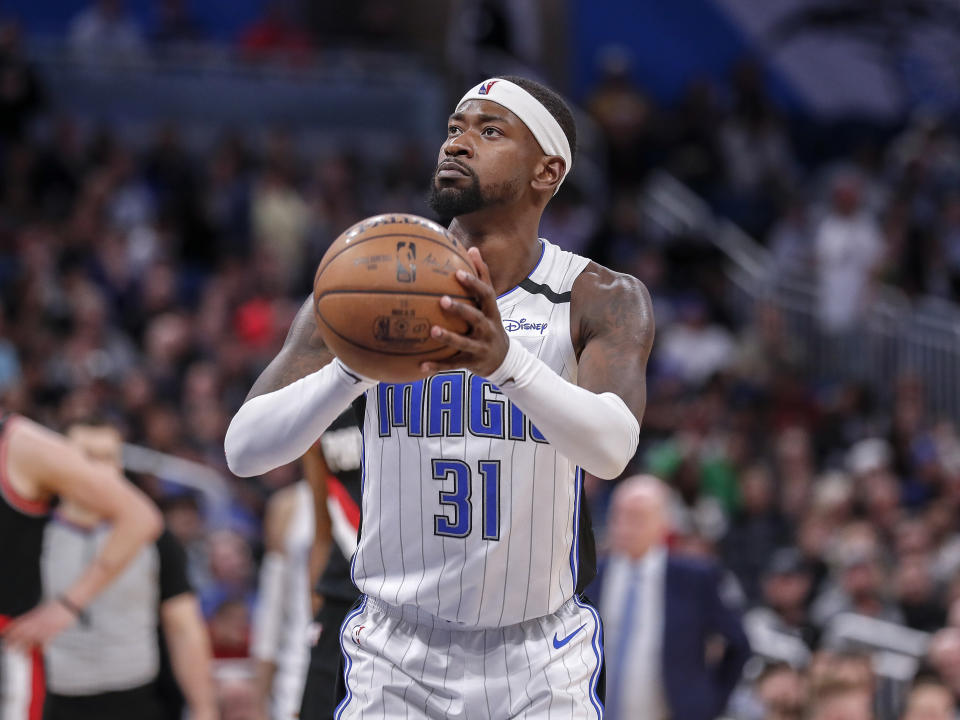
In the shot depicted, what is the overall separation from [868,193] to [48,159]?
28.1 feet

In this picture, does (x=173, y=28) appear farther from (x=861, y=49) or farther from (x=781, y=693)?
(x=781, y=693)

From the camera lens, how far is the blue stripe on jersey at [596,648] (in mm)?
3680

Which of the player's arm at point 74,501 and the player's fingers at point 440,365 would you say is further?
the player's arm at point 74,501

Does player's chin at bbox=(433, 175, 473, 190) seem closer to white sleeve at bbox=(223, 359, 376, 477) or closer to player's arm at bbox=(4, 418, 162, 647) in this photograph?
white sleeve at bbox=(223, 359, 376, 477)

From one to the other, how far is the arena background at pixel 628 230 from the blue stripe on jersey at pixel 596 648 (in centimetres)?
380

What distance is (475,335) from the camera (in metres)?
3.11

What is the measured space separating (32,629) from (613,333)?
234 centimetres

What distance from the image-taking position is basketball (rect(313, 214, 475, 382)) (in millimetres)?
3076

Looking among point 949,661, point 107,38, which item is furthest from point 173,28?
point 949,661

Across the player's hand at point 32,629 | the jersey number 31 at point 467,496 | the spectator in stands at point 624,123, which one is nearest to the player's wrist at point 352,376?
the jersey number 31 at point 467,496

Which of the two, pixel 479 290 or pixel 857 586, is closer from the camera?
pixel 479 290

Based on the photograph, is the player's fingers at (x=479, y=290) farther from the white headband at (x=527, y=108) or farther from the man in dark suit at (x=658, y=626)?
the man in dark suit at (x=658, y=626)

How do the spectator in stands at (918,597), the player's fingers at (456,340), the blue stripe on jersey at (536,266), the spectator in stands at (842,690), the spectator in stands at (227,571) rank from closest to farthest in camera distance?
the player's fingers at (456,340), the blue stripe on jersey at (536,266), the spectator in stands at (842,690), the spectator in stands at (227,571), the spectator in stands at (918,597)

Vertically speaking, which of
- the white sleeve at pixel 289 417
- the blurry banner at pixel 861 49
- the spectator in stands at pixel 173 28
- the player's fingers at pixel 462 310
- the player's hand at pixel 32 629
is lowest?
the player's hand at pixel 32 629
